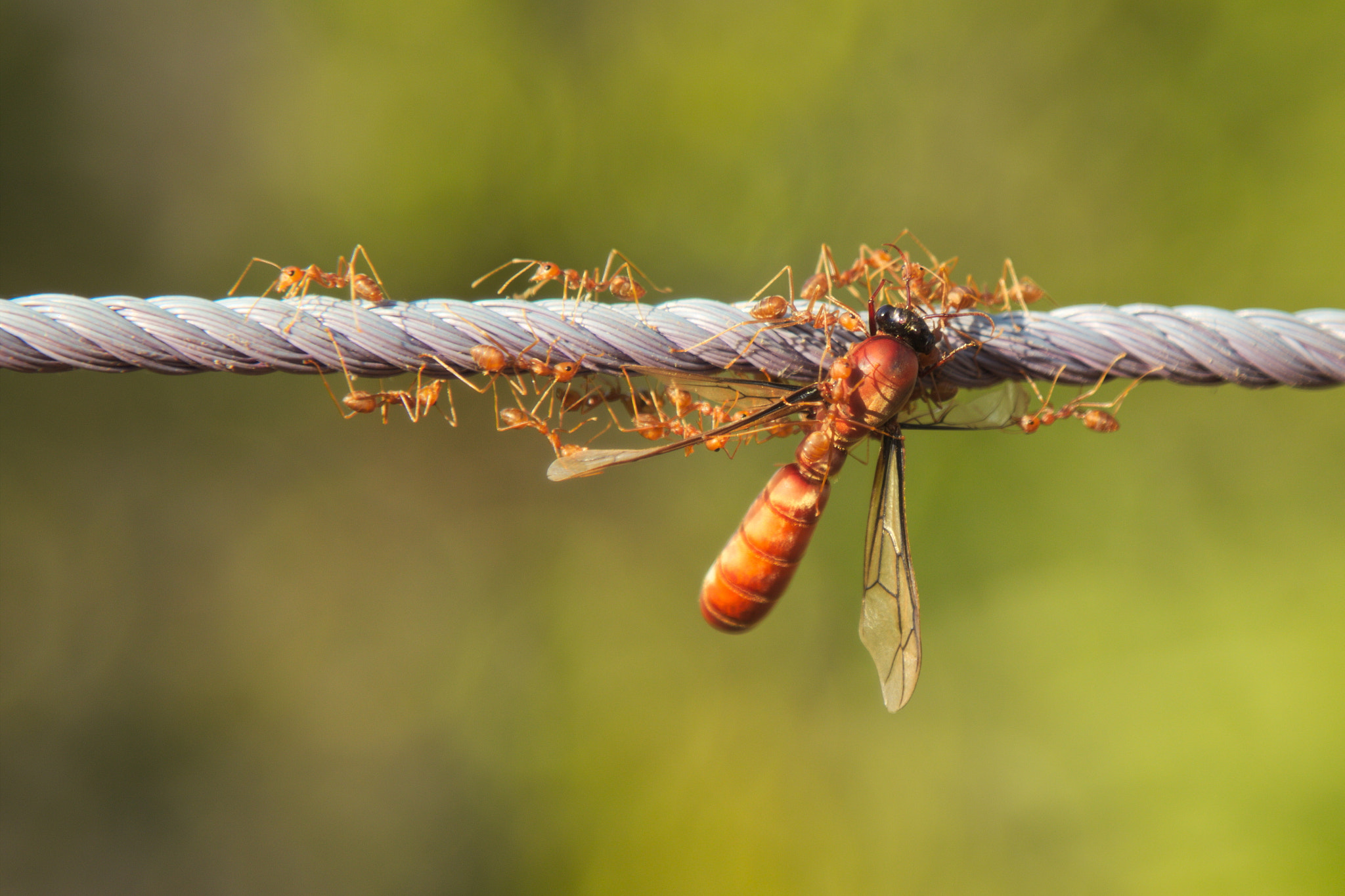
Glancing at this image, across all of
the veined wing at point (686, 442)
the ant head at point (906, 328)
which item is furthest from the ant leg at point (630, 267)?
the ant head at point (906, 328)

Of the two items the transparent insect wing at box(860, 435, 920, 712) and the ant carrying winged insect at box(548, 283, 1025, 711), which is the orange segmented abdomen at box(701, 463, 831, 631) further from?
the transparent insect wing at box(860, 435, 920, 712)

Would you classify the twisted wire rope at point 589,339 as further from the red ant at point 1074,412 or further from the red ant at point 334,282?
the red ant at point 334,282

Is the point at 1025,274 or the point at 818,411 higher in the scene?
the point at 1025,274

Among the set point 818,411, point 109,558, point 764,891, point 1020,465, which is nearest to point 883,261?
point 818,411

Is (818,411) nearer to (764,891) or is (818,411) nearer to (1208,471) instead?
(1208,471)

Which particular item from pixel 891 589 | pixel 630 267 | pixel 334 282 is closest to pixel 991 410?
pixel 891 589

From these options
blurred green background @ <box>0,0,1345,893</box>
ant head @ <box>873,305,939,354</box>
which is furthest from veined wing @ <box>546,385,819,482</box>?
blurred green background @ <box>0,0,1345,893</box>
